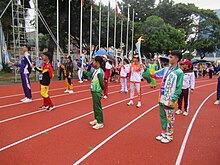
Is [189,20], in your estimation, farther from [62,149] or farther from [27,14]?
[62,149]

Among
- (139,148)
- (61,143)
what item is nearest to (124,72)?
(139,148)

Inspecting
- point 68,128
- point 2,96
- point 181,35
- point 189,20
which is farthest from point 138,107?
point 189,20

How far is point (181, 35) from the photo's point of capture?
36.7m

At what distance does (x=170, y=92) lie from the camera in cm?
443

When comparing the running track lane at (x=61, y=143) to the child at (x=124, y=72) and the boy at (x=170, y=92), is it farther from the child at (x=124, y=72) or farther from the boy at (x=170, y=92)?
the child at (x=124, y=72)

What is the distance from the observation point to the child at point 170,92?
14.3 feet

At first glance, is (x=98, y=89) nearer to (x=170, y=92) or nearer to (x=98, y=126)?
(x=98, y=126)

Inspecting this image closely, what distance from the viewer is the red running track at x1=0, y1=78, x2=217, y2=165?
152 inches

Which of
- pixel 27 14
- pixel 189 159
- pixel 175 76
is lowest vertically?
pixel 189 159

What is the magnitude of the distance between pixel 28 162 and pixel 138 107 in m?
4.96

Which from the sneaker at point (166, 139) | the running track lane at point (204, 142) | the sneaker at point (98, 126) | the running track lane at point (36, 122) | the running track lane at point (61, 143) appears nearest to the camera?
the running track lane at point (61, 143)

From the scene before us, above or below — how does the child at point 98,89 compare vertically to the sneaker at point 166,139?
above

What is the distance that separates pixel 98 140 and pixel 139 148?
0.93 metres

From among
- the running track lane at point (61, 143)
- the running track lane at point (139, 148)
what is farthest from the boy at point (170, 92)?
the running track lane at point (61, 143)
